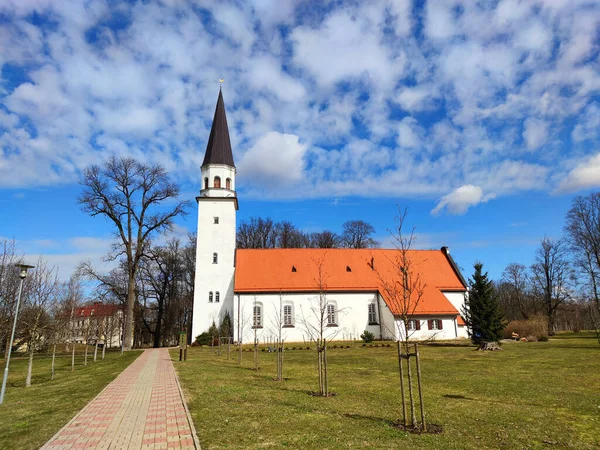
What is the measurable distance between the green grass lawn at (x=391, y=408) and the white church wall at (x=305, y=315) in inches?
704

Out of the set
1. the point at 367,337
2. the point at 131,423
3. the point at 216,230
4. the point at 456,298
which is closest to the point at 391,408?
the point at 131,423

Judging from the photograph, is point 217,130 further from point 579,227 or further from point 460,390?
point 579,227

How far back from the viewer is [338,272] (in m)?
→ 37.5

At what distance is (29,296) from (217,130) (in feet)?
82.8

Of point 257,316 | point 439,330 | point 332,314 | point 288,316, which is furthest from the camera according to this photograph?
point 332,314

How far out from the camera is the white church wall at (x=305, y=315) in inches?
1344

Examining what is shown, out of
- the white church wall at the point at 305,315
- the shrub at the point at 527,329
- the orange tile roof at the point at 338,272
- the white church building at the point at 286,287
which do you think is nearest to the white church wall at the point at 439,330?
the white church building at the point at 286,287

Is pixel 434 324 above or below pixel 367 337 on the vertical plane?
above

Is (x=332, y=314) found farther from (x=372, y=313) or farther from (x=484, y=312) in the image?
(x=484, y=312)

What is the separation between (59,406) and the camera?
1045 cm

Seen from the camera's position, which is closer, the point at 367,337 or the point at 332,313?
the point at 367,337

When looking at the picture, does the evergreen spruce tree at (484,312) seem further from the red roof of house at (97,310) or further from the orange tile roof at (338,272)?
the red roof of house at (97,310)

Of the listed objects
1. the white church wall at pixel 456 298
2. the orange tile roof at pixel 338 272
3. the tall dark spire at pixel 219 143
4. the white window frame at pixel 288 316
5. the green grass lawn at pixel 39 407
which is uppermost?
the tall dark spire at pixel 219 143

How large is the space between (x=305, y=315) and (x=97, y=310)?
18137 millimetres
